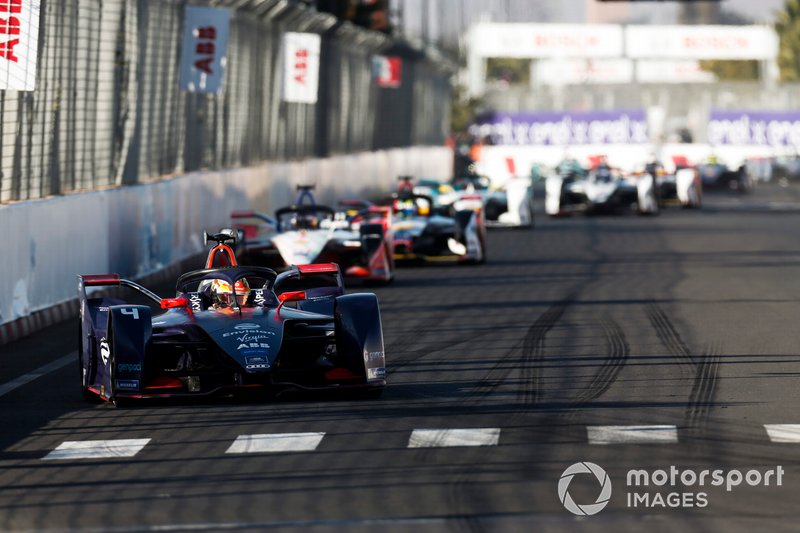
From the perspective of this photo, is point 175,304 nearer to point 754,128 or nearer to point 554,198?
point 554,198

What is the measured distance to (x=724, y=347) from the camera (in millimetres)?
14133

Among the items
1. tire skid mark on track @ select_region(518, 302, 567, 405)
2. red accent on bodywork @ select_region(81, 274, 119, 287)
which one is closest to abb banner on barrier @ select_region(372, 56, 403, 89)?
tire skid mark on track @ select_region(518, 302, 567, 405)

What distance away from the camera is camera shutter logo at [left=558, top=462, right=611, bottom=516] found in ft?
25.1

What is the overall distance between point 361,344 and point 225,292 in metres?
1.24

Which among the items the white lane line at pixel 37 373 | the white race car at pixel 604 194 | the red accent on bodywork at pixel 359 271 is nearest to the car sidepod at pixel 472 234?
the red accent on bodywork at pixel 359 271

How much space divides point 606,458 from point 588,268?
1537 cm

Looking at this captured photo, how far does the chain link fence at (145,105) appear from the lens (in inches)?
752

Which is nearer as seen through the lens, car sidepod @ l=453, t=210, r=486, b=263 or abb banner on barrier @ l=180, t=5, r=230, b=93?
car sidepod @ l=453, t=210, r=486, b=263

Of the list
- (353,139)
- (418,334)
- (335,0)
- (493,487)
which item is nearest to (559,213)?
(353,139)

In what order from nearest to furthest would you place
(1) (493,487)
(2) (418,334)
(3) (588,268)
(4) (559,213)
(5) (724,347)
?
(1) (493,487) → (5) (724,347) → (2) (418,334) → (3) (588,268) → (4) (559,213)

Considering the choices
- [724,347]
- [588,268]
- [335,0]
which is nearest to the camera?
[724,347]

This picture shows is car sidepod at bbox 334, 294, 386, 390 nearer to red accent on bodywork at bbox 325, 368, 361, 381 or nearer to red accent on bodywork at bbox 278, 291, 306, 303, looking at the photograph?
red accent on bodywork at bbox 325, 368, 361, 381

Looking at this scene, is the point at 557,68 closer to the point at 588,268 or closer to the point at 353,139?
the point at 353,139

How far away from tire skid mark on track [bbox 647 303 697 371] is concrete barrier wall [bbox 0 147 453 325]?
19.1ft
